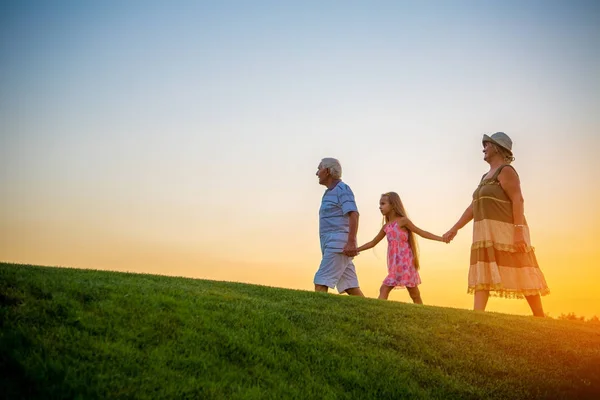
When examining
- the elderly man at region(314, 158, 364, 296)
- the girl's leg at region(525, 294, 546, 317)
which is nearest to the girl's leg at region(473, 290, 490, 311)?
the girl's leg at region(525, 294, 546, 317)

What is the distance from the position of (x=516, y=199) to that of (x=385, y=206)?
142 inches

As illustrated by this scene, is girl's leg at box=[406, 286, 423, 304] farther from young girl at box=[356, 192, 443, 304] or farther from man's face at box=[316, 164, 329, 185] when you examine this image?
man's face at box=[316, 164, 329, 185]

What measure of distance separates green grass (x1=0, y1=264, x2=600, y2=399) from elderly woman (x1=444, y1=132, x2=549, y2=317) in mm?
1339

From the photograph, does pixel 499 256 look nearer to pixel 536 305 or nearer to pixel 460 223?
pixel 536 305

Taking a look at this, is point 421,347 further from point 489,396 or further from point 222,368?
point 222,368

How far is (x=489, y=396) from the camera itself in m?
8.42

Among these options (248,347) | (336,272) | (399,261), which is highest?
(399,261)

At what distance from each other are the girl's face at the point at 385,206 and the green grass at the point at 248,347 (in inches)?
173

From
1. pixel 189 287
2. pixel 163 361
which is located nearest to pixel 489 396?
pixel 163 361

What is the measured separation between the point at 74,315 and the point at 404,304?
263 inches

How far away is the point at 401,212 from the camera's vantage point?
15.5 metres

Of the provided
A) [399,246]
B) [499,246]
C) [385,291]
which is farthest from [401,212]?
[499,246]

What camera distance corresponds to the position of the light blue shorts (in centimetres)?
1380

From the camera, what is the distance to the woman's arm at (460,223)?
13992mm
